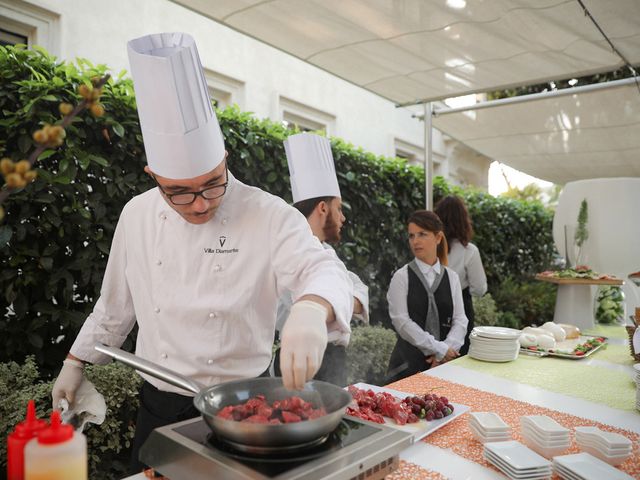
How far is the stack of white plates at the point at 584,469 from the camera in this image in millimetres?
1242

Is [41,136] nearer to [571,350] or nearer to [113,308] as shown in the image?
[113,308]

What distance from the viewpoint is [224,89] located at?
6789 mm

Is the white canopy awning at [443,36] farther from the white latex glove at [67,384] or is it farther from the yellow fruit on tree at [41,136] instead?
the yellow fruit on tree at [41,136]

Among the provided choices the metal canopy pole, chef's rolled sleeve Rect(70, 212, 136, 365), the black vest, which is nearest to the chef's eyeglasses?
chef's rolled sleeve Rect(70, 212, 136, 365)

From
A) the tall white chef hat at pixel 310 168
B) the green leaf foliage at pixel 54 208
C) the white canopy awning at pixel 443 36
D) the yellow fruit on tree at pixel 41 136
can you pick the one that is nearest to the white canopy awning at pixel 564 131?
the white canopy awning at pixel 443 36

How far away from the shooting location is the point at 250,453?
3.32 ft

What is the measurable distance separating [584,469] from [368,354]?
112 inches

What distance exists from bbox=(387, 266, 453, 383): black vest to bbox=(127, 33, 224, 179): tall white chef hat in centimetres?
208

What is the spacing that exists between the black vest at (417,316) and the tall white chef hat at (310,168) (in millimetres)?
898

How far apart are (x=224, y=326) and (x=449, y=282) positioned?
2.21 metres

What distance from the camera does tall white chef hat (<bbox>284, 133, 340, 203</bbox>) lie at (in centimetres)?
299

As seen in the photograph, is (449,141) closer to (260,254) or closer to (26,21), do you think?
(26,21)

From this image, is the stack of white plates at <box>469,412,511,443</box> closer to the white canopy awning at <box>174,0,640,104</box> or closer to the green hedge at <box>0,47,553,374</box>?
the green hedge at <box>0,47,553,374</box>

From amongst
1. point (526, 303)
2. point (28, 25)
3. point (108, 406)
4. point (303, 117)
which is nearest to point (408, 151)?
point (303, 117)
